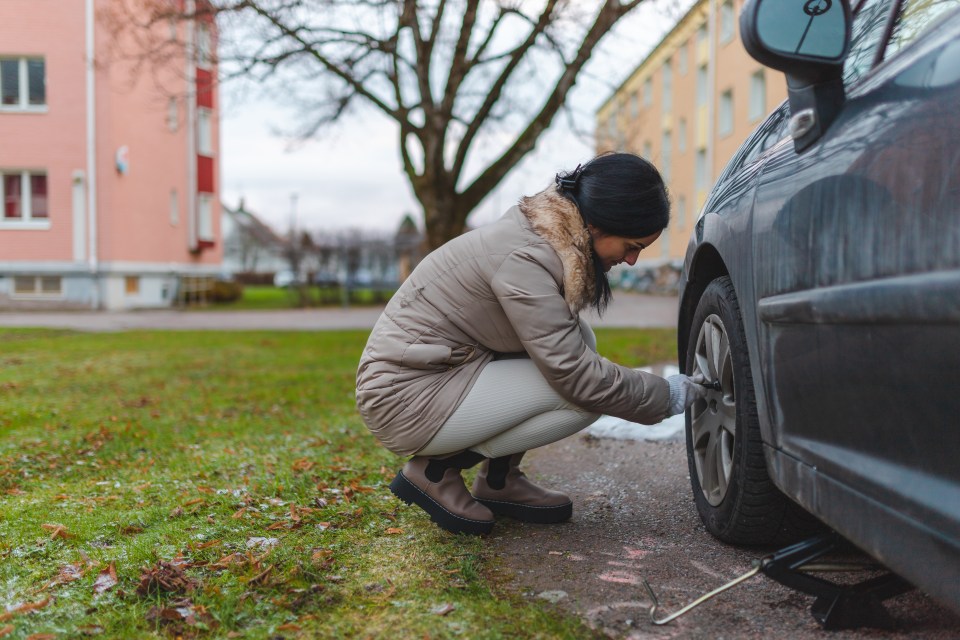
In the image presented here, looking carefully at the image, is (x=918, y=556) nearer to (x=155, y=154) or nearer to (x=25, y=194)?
(x=25, y=194)

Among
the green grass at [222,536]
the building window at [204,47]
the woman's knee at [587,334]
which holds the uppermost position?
the building window at [204,47]

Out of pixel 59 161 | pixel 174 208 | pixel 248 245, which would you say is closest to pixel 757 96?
pixel 174 208

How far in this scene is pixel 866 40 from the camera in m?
2.13

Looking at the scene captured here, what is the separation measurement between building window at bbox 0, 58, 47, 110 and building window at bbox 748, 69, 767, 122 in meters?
18.6

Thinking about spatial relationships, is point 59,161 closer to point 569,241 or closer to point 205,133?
point 205,133

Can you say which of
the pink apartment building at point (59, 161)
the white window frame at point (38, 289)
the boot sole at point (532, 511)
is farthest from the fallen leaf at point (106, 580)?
the white window frame at point (38, 289)

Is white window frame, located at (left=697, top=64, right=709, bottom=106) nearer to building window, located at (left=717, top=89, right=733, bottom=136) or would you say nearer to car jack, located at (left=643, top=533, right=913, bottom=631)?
building window, located at (left=717, top=89, right=733, bottom=136)

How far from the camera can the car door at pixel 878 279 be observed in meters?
1.53

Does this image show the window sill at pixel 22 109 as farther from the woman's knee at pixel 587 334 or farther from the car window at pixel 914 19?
the car window at pixel 914 19

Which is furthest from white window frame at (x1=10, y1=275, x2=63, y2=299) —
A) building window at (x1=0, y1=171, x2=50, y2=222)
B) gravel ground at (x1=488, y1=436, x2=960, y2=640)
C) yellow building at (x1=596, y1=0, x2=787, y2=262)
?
gravel ground at (x1=488, y1=436, x2=960, y2=640)

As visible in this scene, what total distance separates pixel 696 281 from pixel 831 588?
1.32 metres

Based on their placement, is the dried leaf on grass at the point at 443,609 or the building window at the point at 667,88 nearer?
the dried leaf on grass at the point at 443,609

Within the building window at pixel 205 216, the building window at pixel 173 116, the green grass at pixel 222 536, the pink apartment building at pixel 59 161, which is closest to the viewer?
the green grass at pixel 222 536

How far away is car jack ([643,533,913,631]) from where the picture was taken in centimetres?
212
